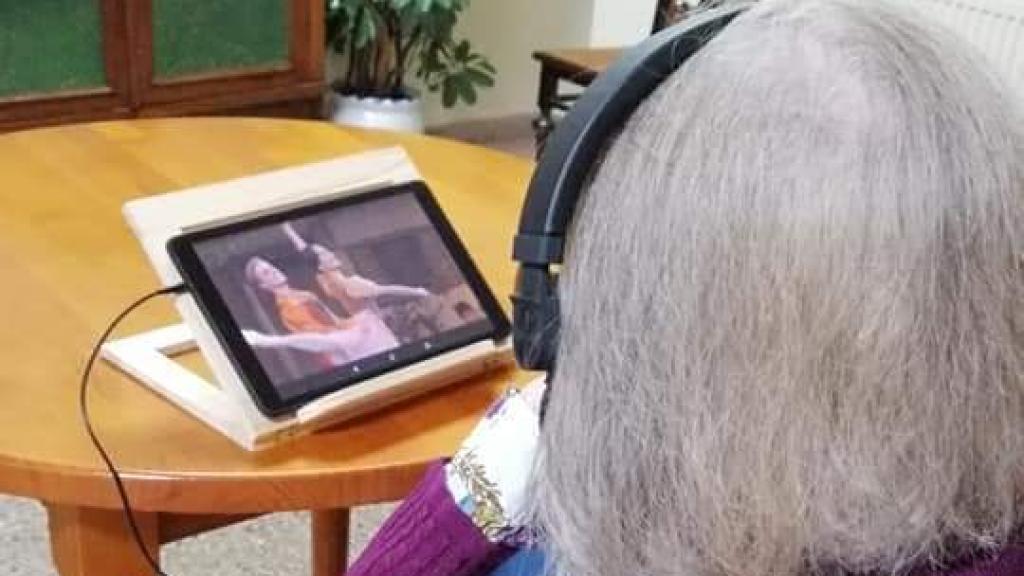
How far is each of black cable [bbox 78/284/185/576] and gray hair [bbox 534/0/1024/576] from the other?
470 millimetres

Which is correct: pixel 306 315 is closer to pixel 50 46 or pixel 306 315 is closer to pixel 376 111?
pixel 50 46

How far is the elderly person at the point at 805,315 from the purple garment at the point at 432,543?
0.65 ft

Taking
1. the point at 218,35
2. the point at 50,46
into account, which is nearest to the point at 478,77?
the point at 218,35

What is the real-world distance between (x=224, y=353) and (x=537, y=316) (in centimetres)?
40

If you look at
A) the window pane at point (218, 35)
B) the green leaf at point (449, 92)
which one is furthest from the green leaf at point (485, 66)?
the window pane at point (218, 35)

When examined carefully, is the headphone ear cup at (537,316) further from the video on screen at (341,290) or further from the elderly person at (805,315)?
the video on screen at (341,290)

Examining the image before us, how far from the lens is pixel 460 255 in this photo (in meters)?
1.12

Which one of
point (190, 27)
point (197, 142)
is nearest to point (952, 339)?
point (197, 142)

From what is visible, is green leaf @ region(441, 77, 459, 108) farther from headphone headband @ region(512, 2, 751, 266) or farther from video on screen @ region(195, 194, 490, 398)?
headphone headband @ region(512, 2, 751, 266)

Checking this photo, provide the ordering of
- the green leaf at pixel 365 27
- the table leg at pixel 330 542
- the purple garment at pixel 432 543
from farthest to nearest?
the green leaf at pixel 365 27 < the table leg at pixel 330 542 < the purple garment at pixel 432 543

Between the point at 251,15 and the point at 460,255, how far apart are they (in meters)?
2.03

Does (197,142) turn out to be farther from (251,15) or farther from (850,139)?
(251,15)

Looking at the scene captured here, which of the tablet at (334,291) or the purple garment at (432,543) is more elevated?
the tablet at (334,291)

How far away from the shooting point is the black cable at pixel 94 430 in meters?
0.97
